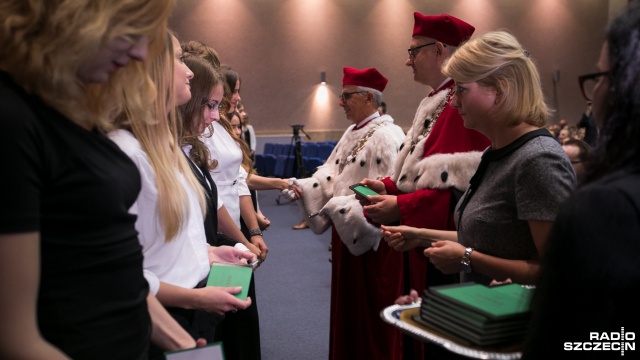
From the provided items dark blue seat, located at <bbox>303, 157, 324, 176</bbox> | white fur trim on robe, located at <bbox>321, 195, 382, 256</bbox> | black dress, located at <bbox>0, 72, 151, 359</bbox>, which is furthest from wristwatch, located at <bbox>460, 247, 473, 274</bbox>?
dark blue seat, located at <bbox>303, 157, 324, 176</bbox>

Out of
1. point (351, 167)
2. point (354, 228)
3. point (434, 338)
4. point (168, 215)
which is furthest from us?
point (351, 167)

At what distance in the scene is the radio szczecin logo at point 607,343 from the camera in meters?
0.82

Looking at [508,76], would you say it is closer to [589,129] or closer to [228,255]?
[228,255]

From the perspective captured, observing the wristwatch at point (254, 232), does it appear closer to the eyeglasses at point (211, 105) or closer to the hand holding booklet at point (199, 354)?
the eyeglasses at point (211, 105)

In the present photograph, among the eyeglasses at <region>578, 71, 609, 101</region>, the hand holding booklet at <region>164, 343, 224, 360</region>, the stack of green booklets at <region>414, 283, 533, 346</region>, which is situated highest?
the eyeglasses at <region>578, 71, 609, 101</region>

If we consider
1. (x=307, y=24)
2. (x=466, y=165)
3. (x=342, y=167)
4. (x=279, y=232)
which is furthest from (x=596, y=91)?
(x=307, y=24)

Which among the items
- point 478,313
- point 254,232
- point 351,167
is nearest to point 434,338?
point 478,313

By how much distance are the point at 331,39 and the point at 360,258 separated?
11301 mm

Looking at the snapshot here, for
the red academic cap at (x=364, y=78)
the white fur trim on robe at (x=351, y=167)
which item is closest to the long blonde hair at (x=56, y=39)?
the white fur trim on robe at (x=351, y=167)

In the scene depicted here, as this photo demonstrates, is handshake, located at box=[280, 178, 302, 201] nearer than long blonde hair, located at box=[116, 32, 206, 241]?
No

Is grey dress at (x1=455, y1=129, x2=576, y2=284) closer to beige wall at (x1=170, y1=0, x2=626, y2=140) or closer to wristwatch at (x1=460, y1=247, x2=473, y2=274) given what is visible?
wristwatch at (x1=460, y1=247, x2=473, y2=274)

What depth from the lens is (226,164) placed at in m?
2.56

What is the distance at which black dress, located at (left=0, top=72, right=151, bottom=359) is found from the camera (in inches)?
32.0

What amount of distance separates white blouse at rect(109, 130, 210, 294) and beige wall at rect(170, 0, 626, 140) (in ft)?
39.6
